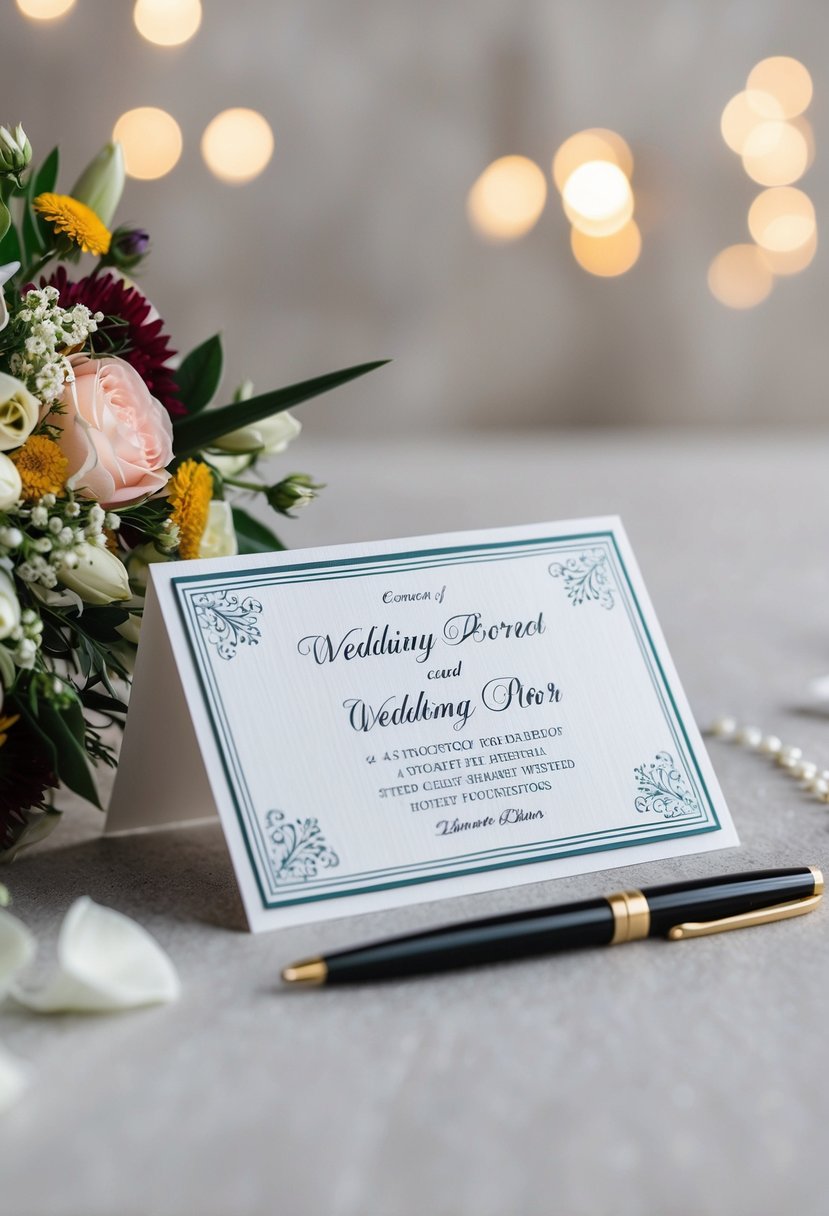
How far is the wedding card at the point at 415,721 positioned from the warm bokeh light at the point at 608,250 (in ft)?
2.86

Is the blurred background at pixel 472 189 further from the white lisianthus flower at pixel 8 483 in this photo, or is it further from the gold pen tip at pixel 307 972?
the gold pen tip at pixel 307 972

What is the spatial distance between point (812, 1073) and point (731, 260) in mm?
1327

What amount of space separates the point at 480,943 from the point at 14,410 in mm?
391

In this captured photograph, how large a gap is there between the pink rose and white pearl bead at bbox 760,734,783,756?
0.62 m

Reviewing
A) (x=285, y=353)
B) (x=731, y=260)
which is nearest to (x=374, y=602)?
(x=285, y=353)

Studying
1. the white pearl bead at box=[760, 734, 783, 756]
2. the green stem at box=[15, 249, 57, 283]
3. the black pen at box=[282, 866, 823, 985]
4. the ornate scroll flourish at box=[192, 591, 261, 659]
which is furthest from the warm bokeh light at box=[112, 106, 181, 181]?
the black pen at box=[282, 866, 823, 985]

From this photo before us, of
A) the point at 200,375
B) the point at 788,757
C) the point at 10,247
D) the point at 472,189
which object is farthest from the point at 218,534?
the point at 472,189

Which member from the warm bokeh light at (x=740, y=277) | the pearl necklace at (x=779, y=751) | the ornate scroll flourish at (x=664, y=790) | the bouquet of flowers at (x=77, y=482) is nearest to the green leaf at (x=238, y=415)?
the bouquet of flowers at (x=77, y=482)

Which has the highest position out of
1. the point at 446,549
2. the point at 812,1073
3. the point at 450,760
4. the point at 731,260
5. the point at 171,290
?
the point at 171,290

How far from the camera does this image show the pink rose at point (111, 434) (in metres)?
0.61

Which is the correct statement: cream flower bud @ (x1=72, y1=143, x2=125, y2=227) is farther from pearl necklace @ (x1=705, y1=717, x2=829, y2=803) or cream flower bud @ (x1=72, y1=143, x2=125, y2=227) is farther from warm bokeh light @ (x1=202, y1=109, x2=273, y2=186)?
pearl necklace @ (x1=705, y1=717, x2=829, y2=803)

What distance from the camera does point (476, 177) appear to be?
1441mm

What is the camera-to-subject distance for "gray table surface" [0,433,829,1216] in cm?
41

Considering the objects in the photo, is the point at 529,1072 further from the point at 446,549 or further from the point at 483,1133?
the point at 446,549
